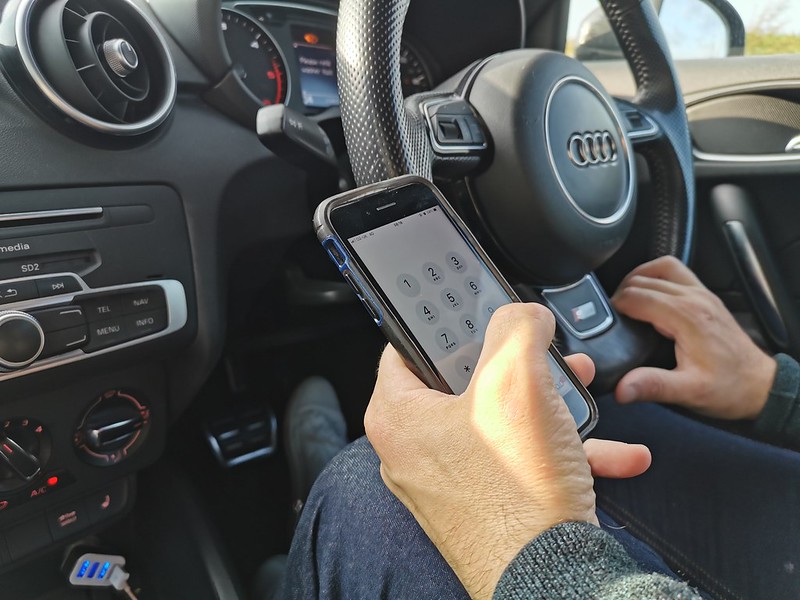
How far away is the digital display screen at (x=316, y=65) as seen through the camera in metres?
0.89

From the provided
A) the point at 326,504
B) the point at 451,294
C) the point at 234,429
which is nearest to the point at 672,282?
the point at 451,294

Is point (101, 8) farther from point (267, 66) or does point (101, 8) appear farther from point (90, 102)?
point (267, 66)

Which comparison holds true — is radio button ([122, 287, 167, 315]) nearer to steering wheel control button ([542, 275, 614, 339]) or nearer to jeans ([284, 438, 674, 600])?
jeans ([284, 438, 674, 600])

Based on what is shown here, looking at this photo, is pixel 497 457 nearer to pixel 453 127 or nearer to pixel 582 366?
pixel 582 366

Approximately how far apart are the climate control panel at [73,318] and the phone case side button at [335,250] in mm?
248

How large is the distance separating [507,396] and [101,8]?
0.54 meters

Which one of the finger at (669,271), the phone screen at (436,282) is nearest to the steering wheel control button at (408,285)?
the phone screen at (436,282)

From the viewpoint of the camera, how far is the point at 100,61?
589mm

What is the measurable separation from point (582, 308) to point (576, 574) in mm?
508

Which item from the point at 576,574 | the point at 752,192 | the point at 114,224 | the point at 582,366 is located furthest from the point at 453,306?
the point at 752,192

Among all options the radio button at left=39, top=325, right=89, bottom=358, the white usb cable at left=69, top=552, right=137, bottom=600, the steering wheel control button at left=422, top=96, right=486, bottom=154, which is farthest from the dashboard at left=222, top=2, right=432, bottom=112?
the white usb cable at left=69, top=552, right=137, bottom=600

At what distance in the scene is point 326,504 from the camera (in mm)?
627

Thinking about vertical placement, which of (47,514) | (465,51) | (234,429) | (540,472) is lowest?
(234,429)

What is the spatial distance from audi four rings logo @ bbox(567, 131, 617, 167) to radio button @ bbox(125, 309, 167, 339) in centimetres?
48
